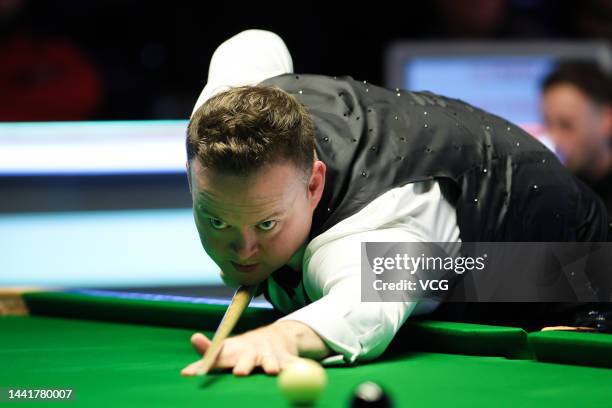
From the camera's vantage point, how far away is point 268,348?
2283 mm

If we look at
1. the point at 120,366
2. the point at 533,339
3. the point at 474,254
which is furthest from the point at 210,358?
the point at 474,254

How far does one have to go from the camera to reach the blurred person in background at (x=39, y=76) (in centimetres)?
691

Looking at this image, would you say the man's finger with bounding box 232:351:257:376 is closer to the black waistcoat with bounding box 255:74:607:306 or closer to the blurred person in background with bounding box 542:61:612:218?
the black waistcoat with bounding box 255:74:607:306

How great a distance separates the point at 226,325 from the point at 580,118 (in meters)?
4.36

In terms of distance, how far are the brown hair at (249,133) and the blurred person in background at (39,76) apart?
4684 millimetres

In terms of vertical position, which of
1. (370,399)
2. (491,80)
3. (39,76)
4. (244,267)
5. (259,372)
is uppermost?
(370,399)

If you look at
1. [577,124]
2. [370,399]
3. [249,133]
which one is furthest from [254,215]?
[577,124]

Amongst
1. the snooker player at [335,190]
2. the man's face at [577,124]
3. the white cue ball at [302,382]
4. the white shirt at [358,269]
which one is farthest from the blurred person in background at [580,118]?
the white cue ball at [302,382]

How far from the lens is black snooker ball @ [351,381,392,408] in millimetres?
1679

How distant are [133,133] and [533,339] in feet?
15.8

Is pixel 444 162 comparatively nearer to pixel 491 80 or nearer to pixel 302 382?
pixel 302 382

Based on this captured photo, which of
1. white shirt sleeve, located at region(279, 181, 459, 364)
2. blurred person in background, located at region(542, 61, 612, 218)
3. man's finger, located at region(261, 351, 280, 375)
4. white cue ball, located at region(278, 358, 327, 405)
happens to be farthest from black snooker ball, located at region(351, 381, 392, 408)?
blurred person in background, located at region(542, 61, 612, 218)

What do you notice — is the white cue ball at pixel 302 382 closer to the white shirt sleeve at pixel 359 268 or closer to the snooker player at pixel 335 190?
the snooker player at pixel 335 190

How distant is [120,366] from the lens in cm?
244
